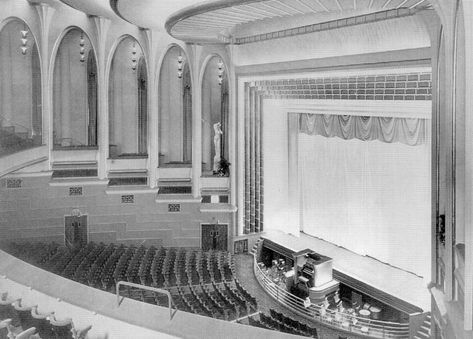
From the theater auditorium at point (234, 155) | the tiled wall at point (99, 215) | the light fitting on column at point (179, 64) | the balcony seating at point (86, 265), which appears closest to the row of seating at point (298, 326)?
the theater auditorium at point (234, 155)

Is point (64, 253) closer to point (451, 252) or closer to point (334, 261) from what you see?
point (334, 261)

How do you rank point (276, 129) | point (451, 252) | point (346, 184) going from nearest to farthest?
1. point (451, 252)
2. point (346, 184)
3. point (276, 129)

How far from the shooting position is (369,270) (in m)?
12.7

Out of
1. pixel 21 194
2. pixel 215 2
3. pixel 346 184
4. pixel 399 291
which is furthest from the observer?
pixel 346 184

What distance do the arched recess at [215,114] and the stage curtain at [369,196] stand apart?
101 inches

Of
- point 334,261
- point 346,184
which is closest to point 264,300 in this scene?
point 334,261

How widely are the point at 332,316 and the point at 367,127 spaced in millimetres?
4953

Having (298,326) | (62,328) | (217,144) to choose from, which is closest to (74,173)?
(217,144)

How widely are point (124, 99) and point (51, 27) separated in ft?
9.67

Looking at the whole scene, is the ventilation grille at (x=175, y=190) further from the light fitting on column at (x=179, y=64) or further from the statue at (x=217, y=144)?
the light fitting on column at (x=179, y=64)

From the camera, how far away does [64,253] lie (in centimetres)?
1161

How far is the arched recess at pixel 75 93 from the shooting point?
13969 millimetres

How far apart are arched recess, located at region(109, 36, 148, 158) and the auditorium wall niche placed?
16.6ft

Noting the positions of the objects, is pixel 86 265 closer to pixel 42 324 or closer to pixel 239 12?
pixel 239 12
